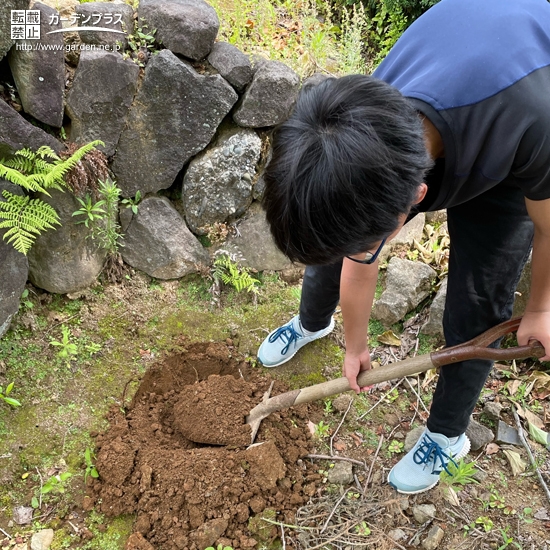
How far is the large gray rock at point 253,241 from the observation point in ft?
10.2

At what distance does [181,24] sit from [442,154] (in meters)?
1.84

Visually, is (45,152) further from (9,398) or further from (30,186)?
(9,398)

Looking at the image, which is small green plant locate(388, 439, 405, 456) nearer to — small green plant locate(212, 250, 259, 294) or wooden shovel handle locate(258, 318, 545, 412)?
wooden shovel handle locate(258, 318, 545, 412)

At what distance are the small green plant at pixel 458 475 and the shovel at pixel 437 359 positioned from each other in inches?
23.2

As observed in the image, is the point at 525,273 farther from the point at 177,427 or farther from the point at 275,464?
the point at 177,427

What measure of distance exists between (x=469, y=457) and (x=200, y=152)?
232 centimetres

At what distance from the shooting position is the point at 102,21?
2.49 m

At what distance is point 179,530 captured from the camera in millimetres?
2045

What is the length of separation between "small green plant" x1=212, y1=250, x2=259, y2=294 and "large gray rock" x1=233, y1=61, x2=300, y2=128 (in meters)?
0.84

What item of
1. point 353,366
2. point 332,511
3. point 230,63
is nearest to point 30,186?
point 230,63

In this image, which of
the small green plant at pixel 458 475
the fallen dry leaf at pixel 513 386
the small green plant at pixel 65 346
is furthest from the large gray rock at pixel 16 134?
the fallen dry leaf at pixel 513 386

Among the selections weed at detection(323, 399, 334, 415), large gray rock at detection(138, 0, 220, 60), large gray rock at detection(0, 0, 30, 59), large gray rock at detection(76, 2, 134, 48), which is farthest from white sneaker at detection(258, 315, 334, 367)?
large gray rock at detection(0, 0, 30, 59)

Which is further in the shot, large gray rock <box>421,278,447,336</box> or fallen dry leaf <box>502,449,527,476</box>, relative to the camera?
large gray rock <box>421,278,447,336</box>

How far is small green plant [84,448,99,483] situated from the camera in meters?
2.19
